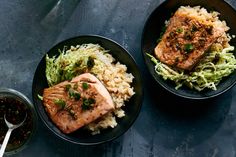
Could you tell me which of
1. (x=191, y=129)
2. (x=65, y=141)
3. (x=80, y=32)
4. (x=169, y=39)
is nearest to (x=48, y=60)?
(x=80, y=32)

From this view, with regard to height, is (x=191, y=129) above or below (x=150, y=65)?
below

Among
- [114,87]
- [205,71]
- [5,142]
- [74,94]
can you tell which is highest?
[205,71]

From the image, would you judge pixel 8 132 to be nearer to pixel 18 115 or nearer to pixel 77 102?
pixel 18 115

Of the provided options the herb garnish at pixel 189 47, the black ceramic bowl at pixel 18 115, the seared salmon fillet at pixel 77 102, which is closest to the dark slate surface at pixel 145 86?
the black ceramic bowl at pixel 18 115

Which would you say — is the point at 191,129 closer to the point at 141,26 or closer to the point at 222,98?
the point at 222,98

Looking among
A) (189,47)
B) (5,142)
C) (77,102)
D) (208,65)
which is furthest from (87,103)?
(208,65)

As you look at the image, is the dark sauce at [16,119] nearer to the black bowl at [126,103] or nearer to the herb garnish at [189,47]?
the black bowl at [126,103]

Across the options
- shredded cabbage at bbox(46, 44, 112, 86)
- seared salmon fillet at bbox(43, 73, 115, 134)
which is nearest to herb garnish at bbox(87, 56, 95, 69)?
shredded cabbage at bbox(46, 44, 112, 86)
